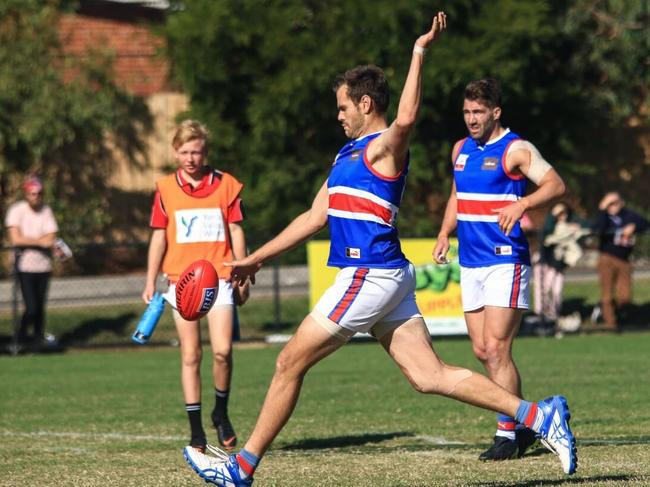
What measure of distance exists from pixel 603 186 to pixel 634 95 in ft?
7.26

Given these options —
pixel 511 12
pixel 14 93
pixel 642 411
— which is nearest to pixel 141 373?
pixel 642 411

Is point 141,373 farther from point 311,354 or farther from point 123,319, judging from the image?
point 311,354

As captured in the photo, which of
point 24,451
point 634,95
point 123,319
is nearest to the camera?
point 24,451

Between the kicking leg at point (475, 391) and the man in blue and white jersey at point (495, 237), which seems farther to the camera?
the man in blue and white jersey at point (495, 237)

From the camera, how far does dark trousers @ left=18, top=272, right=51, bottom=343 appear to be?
59.9ft

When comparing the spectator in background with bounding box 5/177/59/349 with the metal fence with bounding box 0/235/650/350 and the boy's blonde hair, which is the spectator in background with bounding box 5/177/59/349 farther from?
the boy's blonde hair

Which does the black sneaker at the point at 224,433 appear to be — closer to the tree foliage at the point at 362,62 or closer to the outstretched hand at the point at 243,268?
the outstretched hand at the point at 243,268

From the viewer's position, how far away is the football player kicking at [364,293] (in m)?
6.66

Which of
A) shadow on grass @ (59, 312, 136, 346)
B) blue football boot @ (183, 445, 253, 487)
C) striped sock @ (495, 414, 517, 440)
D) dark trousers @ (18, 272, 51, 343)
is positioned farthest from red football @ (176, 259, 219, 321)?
shadow on grass @ (59, 312, 136, 346)

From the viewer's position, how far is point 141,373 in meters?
15.3

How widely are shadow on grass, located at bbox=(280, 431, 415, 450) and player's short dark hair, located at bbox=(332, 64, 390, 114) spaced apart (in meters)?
3.02

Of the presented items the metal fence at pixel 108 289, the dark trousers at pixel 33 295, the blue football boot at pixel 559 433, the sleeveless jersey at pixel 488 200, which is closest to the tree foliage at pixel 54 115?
the metal fence at pixel 108 289

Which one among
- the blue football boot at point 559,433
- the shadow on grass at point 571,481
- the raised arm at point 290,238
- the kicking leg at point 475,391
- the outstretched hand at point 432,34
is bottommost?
the shadow on grass at point 571,481

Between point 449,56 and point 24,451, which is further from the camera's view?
point 449,56
